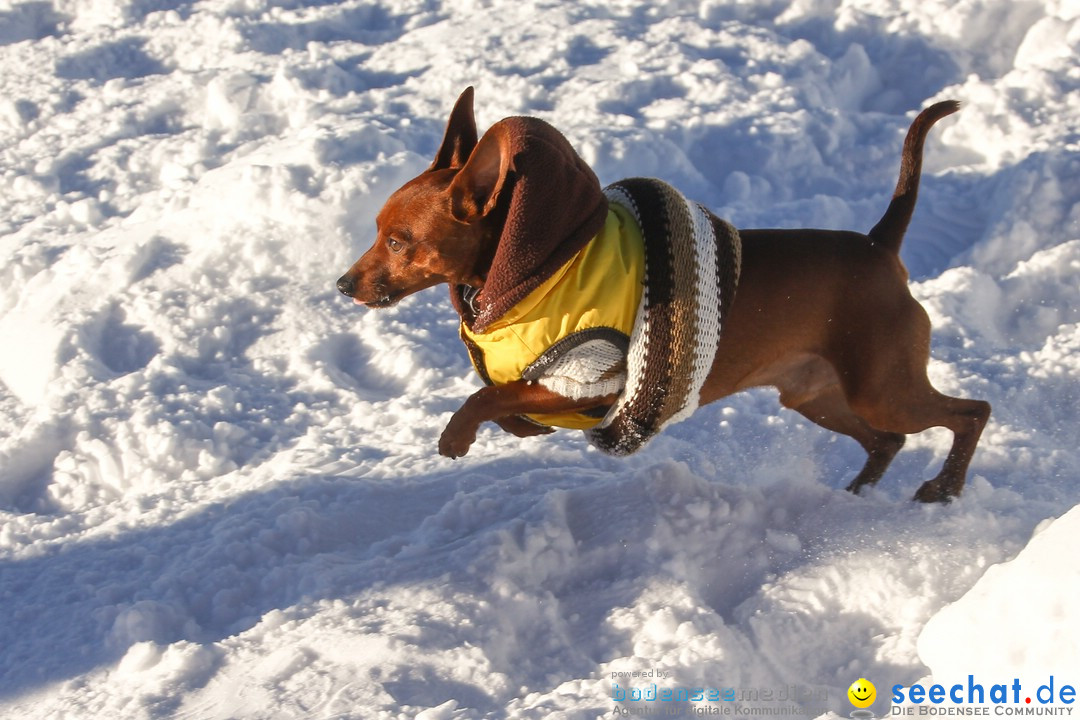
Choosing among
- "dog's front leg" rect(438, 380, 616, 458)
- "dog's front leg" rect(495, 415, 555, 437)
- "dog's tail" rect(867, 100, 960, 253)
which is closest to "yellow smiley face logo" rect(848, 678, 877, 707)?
"dog's front leg" rect(438, 380, 616, 458)

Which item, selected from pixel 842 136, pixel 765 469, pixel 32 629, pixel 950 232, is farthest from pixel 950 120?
pixel 32 629

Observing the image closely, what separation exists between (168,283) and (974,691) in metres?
3.68

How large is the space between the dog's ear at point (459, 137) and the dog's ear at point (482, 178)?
24cm

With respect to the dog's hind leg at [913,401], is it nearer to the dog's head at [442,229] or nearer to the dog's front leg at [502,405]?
the dog's front leg at [502,405]

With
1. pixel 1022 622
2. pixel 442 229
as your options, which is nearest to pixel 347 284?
pixel 442 229

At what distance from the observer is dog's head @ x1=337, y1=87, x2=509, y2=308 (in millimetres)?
2572

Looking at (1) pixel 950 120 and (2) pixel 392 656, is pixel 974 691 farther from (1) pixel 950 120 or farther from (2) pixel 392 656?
(1) pixel 950 120

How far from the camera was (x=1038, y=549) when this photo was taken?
87.4 inches

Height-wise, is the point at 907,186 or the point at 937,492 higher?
the point at 907,186

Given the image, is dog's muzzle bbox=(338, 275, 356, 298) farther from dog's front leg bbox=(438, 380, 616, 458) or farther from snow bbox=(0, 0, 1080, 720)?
snow bbox=(0, 0, 1080, 720)

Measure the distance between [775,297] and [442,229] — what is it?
0.99 m

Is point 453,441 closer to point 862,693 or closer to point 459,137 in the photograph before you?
point 459,137

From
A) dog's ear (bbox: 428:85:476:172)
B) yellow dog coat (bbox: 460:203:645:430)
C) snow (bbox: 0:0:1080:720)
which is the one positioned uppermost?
dog's ear (bbox: 428:85:476:172)

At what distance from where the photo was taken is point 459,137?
111 inches
